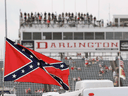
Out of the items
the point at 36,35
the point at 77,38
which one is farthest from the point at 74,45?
the point at 36,35

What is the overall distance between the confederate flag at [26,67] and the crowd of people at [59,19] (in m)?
23.2

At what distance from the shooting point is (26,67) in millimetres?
10594

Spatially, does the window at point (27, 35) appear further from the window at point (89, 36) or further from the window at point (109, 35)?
the window at point (109, 35)

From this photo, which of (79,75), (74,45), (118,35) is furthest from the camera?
(118,35)

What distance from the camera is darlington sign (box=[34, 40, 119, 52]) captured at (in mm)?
35844

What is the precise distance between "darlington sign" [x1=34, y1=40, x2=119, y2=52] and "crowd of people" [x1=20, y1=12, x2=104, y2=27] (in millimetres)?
1974

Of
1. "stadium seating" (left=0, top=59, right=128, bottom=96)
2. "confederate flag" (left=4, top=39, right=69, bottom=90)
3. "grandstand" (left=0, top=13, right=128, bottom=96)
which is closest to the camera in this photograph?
"confederate flag" (left=4, top=39, right=69, bottom=90)

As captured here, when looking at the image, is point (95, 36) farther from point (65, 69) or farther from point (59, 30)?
point (65, 69)

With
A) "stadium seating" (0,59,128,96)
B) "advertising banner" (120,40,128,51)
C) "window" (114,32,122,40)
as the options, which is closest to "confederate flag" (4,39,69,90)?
"stadium seating" (0,59,128,96)

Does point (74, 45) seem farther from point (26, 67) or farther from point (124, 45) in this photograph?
point (26, 67)

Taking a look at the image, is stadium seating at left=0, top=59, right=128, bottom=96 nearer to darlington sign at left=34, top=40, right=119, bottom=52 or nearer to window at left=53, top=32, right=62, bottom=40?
darlington sign at left=34, top=40, right=119, bottom=52

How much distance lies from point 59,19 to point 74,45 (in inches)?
137

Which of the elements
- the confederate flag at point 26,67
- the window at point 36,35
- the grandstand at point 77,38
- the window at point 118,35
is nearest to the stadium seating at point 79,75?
the grandstand at point 77,38

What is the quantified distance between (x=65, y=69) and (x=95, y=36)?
25.2 m
